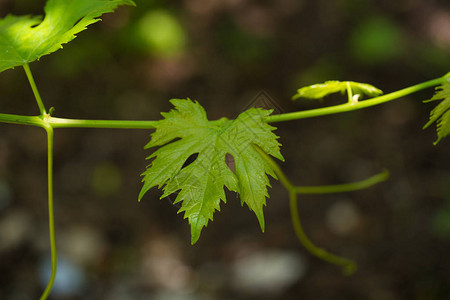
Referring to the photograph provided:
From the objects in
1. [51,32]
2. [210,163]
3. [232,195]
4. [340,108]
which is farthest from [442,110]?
[232,195]

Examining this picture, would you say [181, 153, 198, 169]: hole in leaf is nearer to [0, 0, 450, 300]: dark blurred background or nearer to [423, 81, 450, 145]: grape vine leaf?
[423, 81, 450, 145]: grape vine leaf

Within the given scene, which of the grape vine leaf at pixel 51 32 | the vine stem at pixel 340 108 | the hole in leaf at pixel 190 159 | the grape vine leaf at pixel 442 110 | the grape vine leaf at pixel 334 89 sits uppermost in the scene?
the grape vine leaf at pixel 51 32

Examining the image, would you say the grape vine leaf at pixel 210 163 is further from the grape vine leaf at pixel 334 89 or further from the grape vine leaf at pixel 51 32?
the grape vine leaf at pixel 51 32

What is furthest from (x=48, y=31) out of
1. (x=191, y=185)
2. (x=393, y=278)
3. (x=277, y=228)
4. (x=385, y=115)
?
(x=385, y=115)

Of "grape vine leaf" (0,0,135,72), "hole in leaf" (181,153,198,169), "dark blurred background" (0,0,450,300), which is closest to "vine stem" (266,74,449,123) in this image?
"hole in leaf" (181,153,198,169)

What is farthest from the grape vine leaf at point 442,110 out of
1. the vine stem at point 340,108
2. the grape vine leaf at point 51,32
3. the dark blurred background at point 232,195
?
the dark blurred background at point 232,195

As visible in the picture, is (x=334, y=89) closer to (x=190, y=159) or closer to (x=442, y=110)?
(x=442, y=110)
